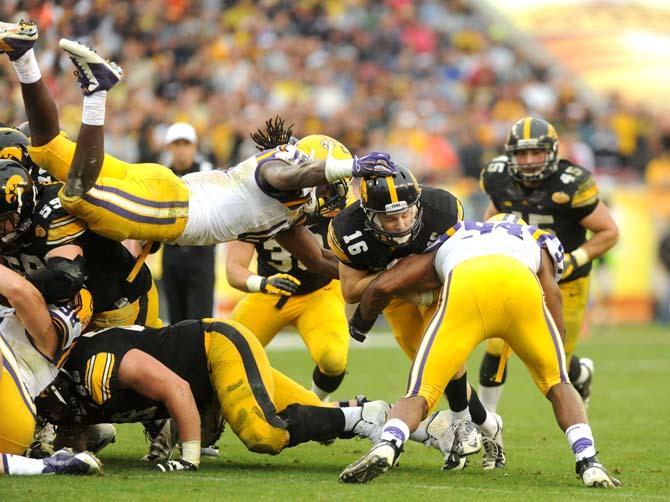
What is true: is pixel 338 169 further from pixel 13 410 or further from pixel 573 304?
pixel 573 304

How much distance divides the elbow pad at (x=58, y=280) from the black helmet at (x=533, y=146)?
140 inches

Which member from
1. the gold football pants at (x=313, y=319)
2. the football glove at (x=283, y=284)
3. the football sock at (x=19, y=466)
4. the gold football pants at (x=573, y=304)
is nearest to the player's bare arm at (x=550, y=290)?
the football glove at (x=283, y=284)

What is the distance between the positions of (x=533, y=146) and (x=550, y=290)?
2.46m

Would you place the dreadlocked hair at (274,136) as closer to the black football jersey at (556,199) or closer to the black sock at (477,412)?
the black sock at (477,412)

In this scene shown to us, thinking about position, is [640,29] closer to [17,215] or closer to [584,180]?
[584,180]

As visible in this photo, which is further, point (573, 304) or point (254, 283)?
point (573, 304)

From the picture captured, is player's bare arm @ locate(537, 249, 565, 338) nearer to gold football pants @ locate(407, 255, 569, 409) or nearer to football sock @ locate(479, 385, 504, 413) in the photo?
A: gold football pants @ locate(407, 255, 569, 409)

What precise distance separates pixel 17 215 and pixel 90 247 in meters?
0.49

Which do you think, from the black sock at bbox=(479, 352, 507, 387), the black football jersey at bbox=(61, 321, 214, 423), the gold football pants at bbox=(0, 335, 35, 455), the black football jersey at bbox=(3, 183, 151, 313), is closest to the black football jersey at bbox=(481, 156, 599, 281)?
the black sock at bbox=(479, 352, 507, 387)

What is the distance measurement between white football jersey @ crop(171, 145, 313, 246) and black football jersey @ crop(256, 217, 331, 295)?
5.14 feet

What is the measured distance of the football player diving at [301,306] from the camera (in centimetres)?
770

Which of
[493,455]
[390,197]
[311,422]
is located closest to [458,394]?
[493,455]

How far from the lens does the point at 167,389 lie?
592 cm

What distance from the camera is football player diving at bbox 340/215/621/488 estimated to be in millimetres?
5594
